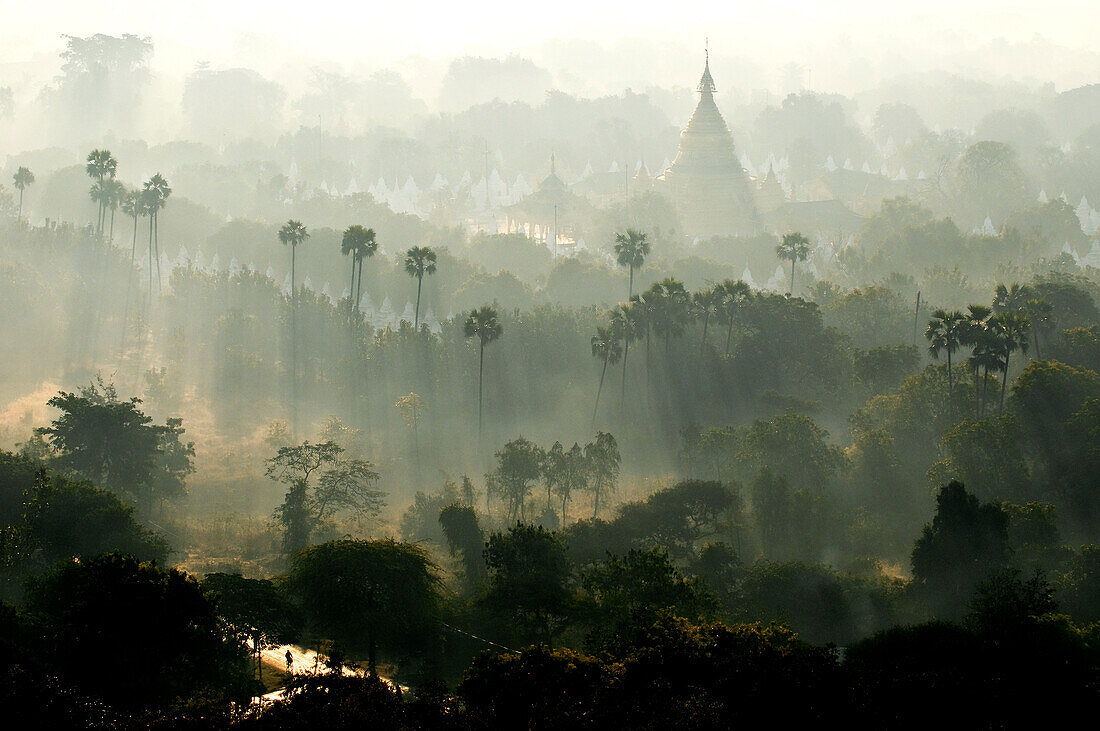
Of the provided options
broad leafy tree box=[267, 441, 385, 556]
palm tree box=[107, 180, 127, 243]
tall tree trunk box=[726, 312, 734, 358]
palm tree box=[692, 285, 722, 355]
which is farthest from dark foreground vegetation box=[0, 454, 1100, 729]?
palm tree box=[107, 180, 127, 243]

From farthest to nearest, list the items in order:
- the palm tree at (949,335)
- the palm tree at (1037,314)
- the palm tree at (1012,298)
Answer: the palm tree at (1012,298)
the palm tree at (1037,314)
the palm tree at (949,335)

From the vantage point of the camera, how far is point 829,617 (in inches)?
1762

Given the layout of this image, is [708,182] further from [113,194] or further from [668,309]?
[668,309]

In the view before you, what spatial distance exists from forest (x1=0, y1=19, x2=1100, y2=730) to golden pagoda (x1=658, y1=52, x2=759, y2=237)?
14.0 m

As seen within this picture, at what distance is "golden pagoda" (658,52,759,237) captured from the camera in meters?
121

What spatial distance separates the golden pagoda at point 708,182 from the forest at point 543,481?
1396 centimetres

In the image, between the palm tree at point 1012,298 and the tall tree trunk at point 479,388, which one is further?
the tall tree trunk at point 479,388

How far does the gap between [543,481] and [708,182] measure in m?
66.9

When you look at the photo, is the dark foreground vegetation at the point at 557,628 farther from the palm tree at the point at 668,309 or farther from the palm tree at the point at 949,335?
the palm tree at the point at 668,309

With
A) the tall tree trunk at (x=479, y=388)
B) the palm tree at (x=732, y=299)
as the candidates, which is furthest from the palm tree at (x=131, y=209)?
→ the palm tree at (x=732, y=299)

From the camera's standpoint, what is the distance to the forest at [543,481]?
3478 cm

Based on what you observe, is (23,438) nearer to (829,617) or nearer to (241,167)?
(829,617)

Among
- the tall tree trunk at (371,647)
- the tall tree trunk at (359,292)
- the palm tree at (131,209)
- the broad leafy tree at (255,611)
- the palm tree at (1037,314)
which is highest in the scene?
the palm tree at (131,209)

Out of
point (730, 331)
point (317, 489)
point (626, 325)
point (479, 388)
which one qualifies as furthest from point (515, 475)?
point (730, 331)
